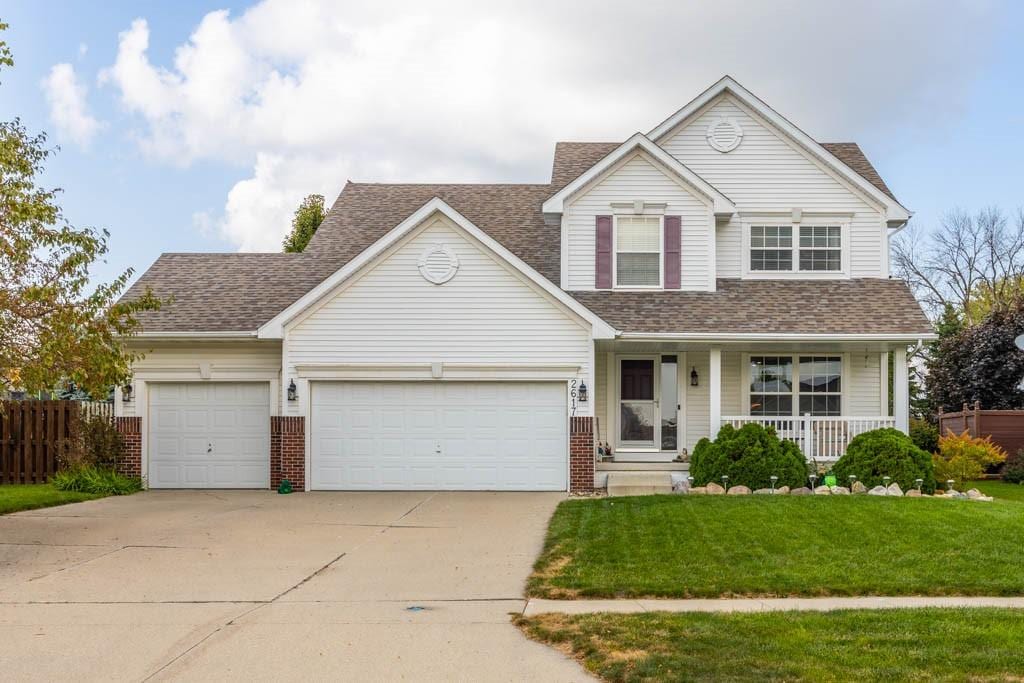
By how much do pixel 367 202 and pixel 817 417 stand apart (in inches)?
480

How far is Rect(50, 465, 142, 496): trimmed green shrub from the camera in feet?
61.0

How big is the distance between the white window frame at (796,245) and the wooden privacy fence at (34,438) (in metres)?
14.3

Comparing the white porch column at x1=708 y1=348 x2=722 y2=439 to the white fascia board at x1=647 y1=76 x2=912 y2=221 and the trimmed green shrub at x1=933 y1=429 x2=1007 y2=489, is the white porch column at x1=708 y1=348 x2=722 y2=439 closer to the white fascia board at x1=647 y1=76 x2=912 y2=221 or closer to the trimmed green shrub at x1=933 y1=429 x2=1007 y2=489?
the trimmed green shrub at x1=933 y1=429 x2=1007 y2=489

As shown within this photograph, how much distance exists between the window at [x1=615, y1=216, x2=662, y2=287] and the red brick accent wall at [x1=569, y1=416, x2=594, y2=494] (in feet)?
11.6

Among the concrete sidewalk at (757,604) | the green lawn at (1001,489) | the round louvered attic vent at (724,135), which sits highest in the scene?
the round louvered attic vent at (724,135)

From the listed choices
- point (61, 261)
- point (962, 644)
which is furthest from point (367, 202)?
point (962, 644)

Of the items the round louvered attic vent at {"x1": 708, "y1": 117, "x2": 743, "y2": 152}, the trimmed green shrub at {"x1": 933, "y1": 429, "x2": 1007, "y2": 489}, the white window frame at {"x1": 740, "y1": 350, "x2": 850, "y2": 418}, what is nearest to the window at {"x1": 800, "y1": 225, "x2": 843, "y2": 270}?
the white window frame at {"x1": 740, "y1": 350, "x2": 850, "y2": 418}

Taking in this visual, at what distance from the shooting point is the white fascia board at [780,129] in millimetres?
20609

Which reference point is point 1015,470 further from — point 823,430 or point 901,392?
point 823,430

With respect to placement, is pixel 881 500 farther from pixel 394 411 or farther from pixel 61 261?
pixel 61 261

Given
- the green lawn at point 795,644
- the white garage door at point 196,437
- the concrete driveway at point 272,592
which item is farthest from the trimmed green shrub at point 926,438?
the green lawn at point 795,644

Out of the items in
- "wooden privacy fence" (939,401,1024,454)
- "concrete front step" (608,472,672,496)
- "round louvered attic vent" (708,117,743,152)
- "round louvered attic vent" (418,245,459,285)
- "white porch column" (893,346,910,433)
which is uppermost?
"round louvered attic vent" (708,117,743,152)

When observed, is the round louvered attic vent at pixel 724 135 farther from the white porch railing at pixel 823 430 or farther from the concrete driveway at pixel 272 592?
the concrete driveway at pixel 272 592

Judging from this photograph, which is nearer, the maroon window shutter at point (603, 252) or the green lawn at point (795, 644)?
the green lawn at point (795, 644)
